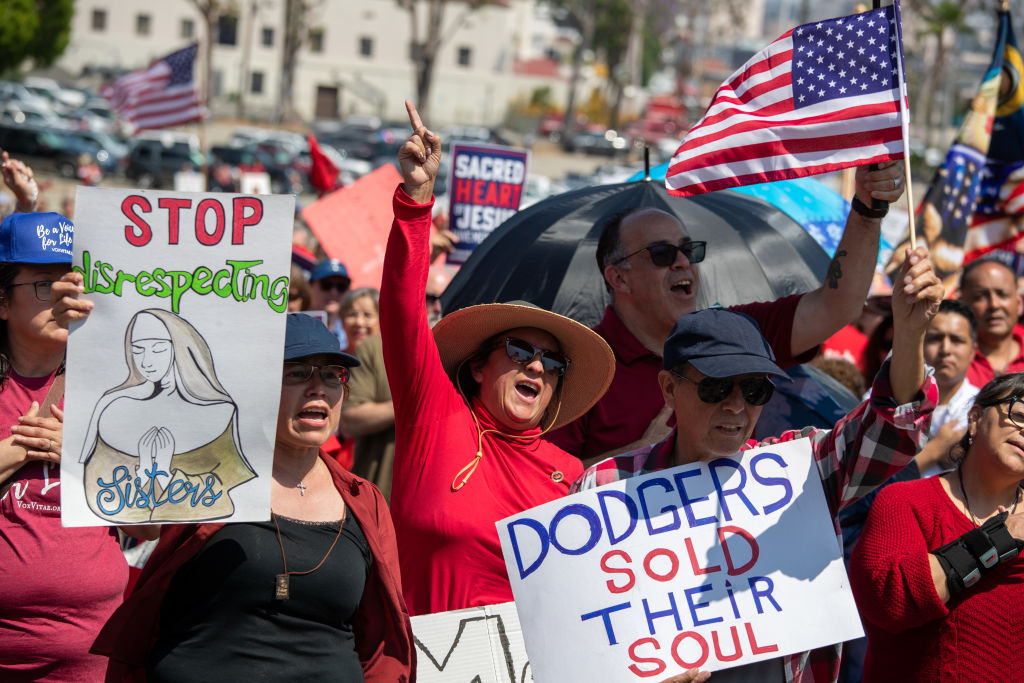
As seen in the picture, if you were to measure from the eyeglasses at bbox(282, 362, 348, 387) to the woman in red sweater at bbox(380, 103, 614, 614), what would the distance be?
0.29 meters

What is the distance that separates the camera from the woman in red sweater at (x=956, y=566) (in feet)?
10.6

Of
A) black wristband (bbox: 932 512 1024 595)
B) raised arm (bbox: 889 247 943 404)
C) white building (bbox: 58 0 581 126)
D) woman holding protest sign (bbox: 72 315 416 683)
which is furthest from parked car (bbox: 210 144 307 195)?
white building (bbox: 58 0 581 126)

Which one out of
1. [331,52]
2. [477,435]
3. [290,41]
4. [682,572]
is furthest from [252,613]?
[331,52]

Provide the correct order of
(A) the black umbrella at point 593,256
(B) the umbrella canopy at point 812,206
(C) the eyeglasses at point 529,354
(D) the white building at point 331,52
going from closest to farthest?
(C) the eyeglasses at point 529,354 → (A) the black umbrella at point 593,256 → (B) the umbrella canopy at point 812,206 → (D) the white building at point 331,52

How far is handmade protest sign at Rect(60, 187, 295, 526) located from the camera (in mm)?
2941

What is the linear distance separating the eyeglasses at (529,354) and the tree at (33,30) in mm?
37639

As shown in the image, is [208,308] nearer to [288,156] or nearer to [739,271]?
[739,271]

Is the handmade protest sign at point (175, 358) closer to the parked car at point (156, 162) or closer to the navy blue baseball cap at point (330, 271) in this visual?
the navy blue baseball cap at point (330, 271)

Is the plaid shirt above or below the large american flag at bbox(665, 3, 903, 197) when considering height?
below

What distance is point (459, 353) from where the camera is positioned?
3930 mm

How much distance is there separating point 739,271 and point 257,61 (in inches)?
2565

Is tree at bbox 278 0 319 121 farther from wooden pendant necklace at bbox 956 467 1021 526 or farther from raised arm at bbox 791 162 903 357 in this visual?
wooden pendant necklace at bbox 956 467 1021 526

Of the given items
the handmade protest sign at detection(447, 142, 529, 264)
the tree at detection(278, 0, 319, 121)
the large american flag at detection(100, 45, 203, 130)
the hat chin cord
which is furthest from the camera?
the tree at detection(278, 0, 319, 121)

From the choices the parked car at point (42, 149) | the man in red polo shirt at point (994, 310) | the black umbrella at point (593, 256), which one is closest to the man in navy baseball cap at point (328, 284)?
the black umbrella at point (593, 256)
